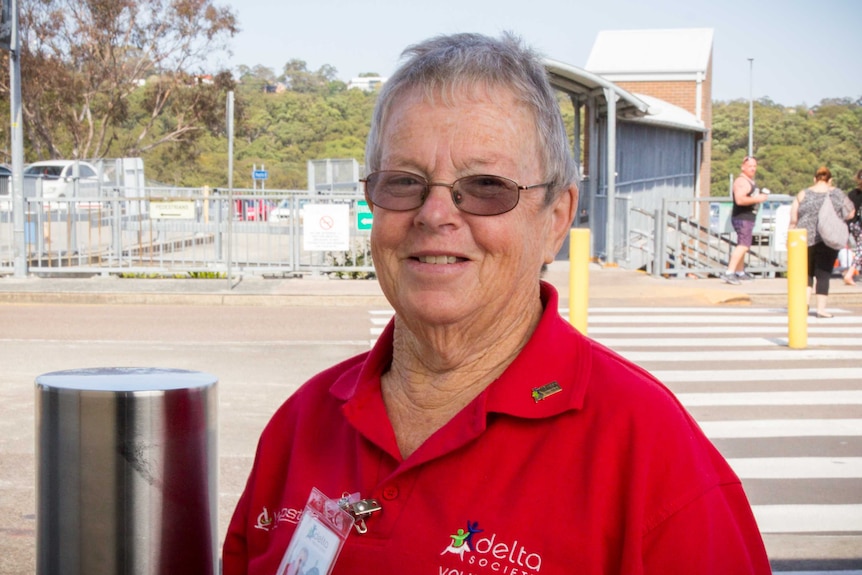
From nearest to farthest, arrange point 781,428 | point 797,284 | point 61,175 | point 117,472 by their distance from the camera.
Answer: point 117,472 → point 781,428 → point 797,284 → point 61,175

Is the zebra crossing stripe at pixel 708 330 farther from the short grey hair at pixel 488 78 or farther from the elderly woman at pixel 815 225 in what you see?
the short grey hair at pixel 488 78

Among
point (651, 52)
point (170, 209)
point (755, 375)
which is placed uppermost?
point (651, 52)

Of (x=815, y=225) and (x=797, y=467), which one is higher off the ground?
(x=815, y=225)

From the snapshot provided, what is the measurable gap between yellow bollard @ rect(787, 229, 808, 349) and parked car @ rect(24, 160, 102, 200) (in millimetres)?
22759

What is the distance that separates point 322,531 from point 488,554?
40 centimetres

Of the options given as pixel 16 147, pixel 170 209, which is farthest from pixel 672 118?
pixel 16 147

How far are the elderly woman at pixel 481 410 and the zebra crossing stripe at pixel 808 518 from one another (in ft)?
11.8

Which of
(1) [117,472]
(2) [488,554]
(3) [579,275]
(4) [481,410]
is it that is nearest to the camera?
(2) [488,554]

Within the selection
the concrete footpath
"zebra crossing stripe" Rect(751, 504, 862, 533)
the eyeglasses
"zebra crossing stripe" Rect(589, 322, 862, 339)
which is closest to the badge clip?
the eyeglasses

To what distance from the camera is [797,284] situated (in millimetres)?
10734

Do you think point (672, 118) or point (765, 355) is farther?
point (672, 118)

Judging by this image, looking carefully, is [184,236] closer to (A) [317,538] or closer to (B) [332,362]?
(B) [332,362]

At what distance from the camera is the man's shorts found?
16828 mm

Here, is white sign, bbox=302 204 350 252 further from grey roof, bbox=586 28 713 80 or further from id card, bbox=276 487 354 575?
grey roof, bbox=586 28 713 80
